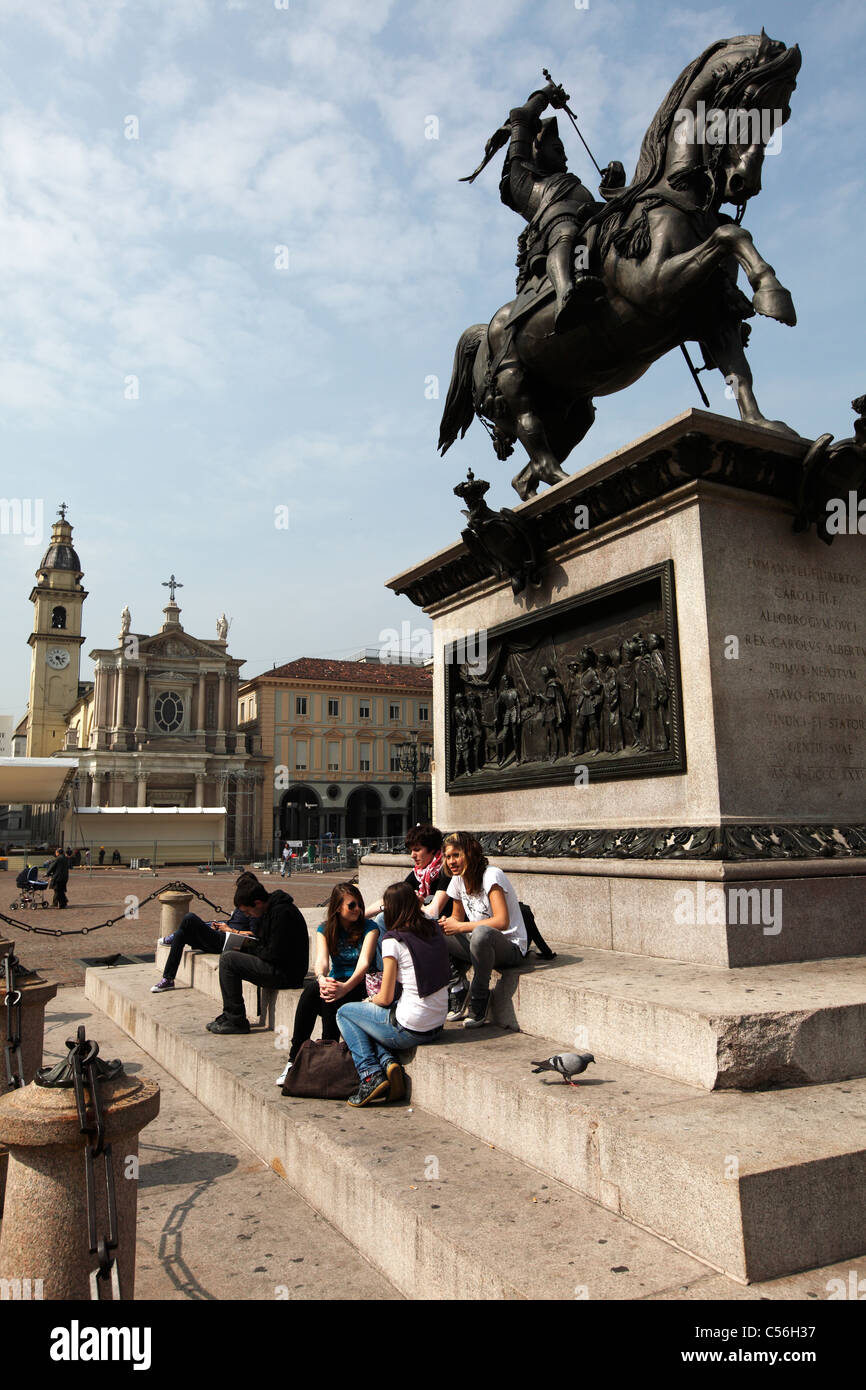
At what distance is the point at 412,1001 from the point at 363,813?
7152 cm

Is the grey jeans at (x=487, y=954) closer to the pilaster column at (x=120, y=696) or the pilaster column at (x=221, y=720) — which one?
the pilaster column at (x=120, y=696)

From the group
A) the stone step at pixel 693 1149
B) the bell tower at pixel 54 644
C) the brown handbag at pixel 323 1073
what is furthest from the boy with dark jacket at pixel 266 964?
the bell tower at pixel 54 644

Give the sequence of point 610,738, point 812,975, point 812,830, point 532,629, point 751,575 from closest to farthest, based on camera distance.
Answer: point 812,975 < point 812,830 < point 751,575 < point 610,738 < point 532,629

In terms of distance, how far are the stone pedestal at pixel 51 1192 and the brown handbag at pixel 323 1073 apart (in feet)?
6.00

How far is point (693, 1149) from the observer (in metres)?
2.86

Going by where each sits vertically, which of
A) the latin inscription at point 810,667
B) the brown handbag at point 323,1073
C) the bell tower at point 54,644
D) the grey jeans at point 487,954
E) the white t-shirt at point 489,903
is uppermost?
the bell tower at point 54,644

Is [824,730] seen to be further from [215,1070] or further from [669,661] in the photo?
[215,1070]

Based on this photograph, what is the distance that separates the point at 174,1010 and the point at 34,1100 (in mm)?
5011

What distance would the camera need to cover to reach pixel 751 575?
564cm

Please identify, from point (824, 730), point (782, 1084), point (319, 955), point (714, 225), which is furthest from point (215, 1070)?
point (714, 225)

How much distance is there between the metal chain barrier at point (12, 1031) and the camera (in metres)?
4.68

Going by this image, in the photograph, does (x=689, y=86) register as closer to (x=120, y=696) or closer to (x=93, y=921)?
(x=93, y=921)

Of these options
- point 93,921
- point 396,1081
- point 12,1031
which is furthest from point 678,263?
point 93,921

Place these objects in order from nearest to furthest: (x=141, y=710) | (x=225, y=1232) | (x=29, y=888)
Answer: (x=225, y=1232), (x=29, y=888), (x=141, y=710)
